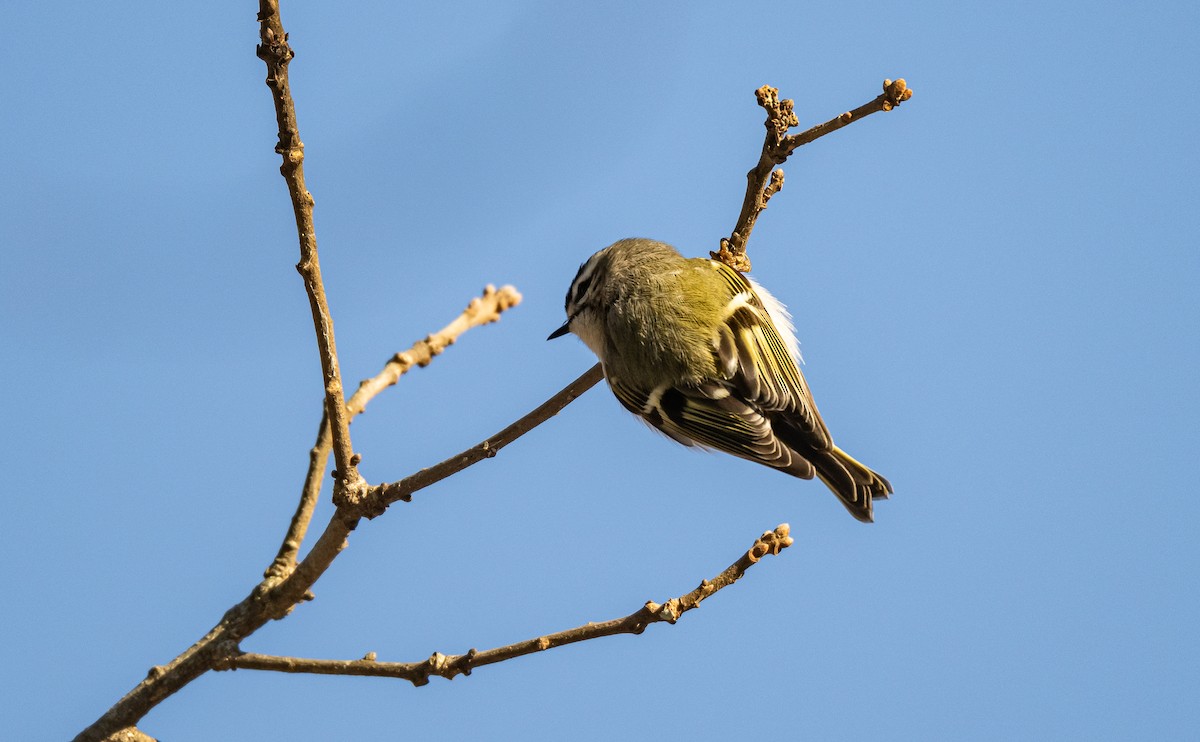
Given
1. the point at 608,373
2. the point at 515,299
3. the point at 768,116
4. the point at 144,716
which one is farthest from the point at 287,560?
the point at 768,116

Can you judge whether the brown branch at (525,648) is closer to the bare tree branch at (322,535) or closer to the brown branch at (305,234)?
the bare tree branch at (322,535)

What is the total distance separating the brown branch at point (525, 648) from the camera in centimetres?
210

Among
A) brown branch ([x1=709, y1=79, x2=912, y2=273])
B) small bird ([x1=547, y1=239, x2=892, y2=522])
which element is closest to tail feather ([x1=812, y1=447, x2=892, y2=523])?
small bird ([x1=547, y1=239, x2=892, y2=522])

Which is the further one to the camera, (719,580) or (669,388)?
(669,388)

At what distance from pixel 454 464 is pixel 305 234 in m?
0.61

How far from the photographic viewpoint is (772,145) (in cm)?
294

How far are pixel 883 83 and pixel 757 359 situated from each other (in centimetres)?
126

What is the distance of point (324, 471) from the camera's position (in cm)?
273

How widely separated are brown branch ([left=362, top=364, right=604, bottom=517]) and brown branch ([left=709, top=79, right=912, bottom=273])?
3.21ft

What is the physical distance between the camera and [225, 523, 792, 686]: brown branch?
6.89 feet

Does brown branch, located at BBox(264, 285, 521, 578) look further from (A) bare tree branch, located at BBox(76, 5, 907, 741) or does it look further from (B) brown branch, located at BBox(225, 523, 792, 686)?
(B) brown branch, located at BBox(225, 523, 792, 686)

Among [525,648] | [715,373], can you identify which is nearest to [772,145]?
[715,373]

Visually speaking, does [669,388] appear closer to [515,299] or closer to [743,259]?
[743,259]

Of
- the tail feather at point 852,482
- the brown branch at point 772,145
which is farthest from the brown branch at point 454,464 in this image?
the tail feather at point 852,482
